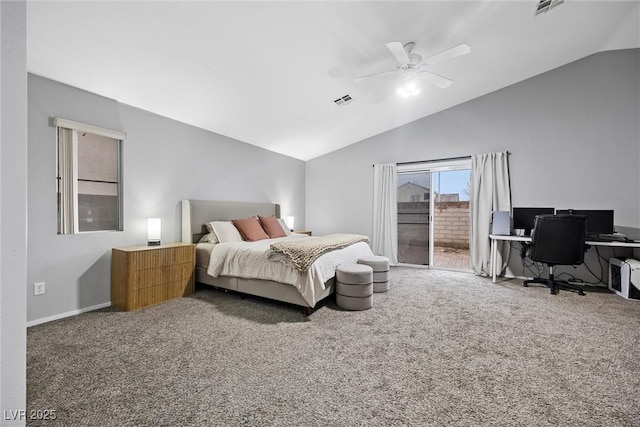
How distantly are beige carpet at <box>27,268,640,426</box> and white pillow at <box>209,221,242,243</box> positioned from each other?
1025 mm

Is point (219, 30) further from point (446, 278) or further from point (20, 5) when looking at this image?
point (446, 278)

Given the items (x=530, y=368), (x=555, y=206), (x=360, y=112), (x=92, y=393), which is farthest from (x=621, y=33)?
(x=92, y=393)

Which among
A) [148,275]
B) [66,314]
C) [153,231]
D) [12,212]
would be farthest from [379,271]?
[66,314]

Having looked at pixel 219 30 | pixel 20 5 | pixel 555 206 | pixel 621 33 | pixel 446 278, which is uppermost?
pixel 621 33

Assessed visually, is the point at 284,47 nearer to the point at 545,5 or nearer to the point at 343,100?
the point at 343,100

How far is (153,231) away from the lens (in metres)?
3.30

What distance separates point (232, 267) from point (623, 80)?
596 cm

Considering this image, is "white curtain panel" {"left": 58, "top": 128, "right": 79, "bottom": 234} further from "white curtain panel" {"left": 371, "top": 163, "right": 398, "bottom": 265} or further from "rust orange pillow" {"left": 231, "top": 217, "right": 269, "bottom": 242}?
"white curtain panel" {"left": 371, "top": 163, "right": 398, "bottom": 265}

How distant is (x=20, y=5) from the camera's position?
923 millimetres

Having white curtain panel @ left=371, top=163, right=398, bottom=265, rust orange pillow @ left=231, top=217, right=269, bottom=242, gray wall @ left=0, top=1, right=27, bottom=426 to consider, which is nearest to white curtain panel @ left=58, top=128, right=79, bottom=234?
rust orange pillow @ left=231, top=217, right=269, bottom=242

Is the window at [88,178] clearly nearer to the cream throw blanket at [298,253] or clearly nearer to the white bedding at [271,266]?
the white bedding at [271,266]

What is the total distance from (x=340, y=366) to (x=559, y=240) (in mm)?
3439

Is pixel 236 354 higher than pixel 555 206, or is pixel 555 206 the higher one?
pixel 555 206

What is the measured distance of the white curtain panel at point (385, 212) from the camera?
5406mm
